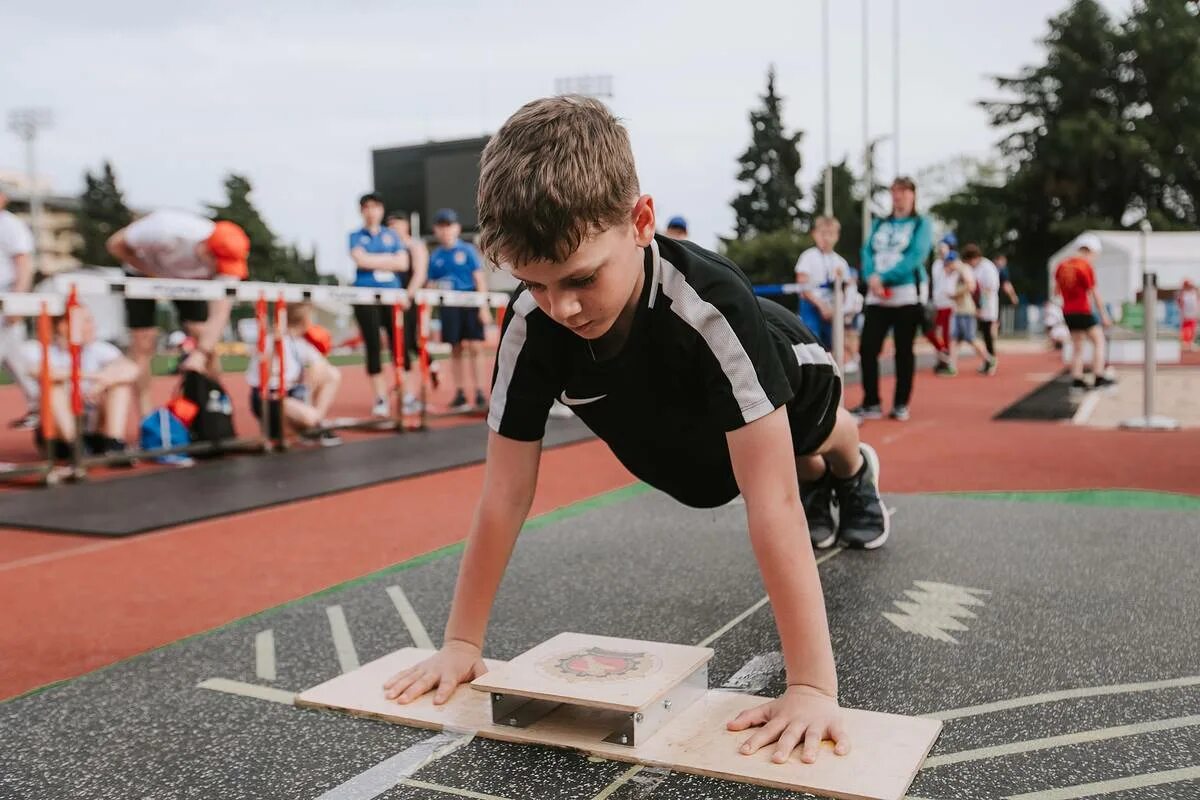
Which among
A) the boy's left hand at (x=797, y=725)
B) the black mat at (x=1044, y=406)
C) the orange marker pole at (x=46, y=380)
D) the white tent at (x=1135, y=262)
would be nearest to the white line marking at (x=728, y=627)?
the boy's left hand at (x=797, y=725)

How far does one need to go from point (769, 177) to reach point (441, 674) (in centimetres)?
5741

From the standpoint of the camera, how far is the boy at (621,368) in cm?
173

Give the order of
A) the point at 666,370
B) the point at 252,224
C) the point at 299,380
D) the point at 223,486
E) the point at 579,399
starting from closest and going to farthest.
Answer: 1. the point at 666,370
2. the point at 579,399
3. the point at 223,486
4. the point at 299,380
5. the point at 252,224

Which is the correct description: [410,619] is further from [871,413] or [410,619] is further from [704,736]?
[871,413]

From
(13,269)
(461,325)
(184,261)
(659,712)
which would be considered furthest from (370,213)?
(659,712)

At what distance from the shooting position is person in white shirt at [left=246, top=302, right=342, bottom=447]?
705cm

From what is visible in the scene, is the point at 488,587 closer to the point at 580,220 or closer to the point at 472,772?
the point at 472,772

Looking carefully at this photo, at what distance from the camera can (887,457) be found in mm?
6148

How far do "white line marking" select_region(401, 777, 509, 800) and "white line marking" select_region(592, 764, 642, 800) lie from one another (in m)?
0.17

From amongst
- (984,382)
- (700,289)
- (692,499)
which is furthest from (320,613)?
(984,382)

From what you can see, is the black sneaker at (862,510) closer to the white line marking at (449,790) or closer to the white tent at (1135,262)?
the white line marking at (449,790)

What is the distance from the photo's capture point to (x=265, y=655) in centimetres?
255

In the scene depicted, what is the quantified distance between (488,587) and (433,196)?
36.1m

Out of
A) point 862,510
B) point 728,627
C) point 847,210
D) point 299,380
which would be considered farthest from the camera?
point 847,210
